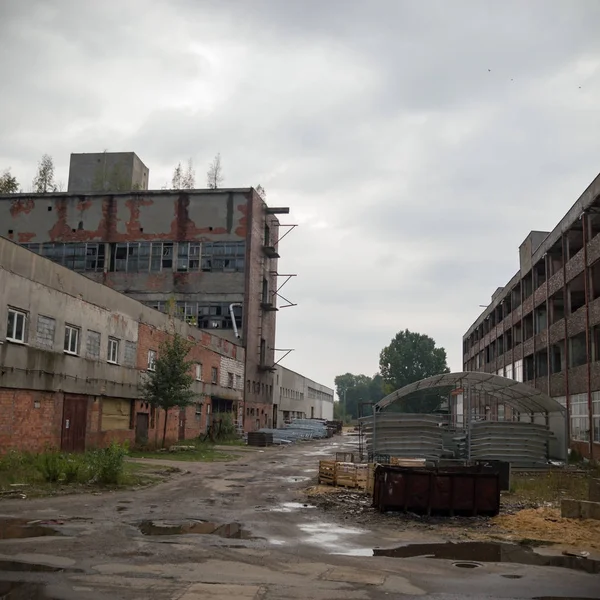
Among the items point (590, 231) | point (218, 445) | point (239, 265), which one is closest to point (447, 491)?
point (590, 231)

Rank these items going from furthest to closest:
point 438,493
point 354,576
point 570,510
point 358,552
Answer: point 438,493 → point 570,510 → point 358,552 → point 354,576

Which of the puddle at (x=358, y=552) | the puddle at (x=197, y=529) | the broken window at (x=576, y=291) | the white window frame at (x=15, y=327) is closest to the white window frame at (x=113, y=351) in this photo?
the white window frame at (x=15, y=327)

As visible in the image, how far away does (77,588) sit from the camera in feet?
25.4

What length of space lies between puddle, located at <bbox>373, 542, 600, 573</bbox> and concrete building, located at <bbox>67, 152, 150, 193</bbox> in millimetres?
52220

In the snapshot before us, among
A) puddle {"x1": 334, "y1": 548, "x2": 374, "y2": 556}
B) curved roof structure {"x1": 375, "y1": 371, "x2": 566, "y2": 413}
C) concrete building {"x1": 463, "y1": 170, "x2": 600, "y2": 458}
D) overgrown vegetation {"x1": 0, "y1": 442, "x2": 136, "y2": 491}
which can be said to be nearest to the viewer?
puddle {"x1": 334, "y1": 548, "x2": 374, "y2": 556}

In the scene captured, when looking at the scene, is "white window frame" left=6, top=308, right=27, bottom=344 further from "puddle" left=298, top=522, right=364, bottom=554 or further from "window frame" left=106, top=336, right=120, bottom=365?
"puddle" left=298, top=522, right=364, bottom=554

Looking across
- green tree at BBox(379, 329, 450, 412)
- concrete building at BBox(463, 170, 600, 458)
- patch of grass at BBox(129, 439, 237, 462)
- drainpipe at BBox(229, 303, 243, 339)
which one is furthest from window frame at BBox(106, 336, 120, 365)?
green tree at BBox(379, 329, 450, 412)

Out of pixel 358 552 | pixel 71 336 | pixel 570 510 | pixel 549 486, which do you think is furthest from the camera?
pixel 71 336

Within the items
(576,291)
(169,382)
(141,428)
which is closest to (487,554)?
(169,382)

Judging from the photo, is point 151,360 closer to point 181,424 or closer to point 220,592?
point 181,424

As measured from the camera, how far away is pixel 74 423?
25594mm

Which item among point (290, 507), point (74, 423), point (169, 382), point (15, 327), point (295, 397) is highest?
point (15, 327)

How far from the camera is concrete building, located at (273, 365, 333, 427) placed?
6848cm

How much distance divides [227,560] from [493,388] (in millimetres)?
23169
